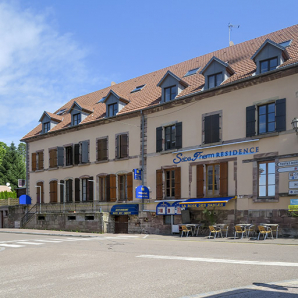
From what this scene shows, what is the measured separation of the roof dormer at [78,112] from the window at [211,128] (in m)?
11.6

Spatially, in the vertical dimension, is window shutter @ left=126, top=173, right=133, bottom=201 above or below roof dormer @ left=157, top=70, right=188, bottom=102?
below

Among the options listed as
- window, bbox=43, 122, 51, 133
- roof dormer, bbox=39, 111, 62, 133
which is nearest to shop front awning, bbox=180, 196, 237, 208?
roof dormer, bbox=39, 111, 62, 133

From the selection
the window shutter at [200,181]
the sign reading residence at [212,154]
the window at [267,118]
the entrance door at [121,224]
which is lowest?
the entrance door at [121,224]

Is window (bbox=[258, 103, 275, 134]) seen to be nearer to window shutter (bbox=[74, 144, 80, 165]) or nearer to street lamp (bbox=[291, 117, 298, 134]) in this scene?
street lamp (bbox=[291, 117, 298, 134])

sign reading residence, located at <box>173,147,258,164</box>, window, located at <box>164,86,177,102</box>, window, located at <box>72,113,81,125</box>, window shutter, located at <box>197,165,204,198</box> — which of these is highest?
window, located at <box>164,86,177,102</box>

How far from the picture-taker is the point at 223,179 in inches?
824

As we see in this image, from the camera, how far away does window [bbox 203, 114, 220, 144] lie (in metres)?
21.6

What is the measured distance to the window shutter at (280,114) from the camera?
1881cm

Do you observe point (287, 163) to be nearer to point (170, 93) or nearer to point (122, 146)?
point (170, 93)

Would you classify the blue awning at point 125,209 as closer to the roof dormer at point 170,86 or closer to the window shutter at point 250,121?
the roof dormer at point 170,86

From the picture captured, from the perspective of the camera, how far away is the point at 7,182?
61.8 m

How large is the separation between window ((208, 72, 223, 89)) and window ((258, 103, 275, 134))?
3.12 metres

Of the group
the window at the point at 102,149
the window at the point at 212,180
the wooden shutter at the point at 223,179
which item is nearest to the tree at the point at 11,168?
the window at the point at 102,149

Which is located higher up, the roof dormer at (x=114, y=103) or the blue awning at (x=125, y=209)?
the roof dormer at (x=114, y=103)
